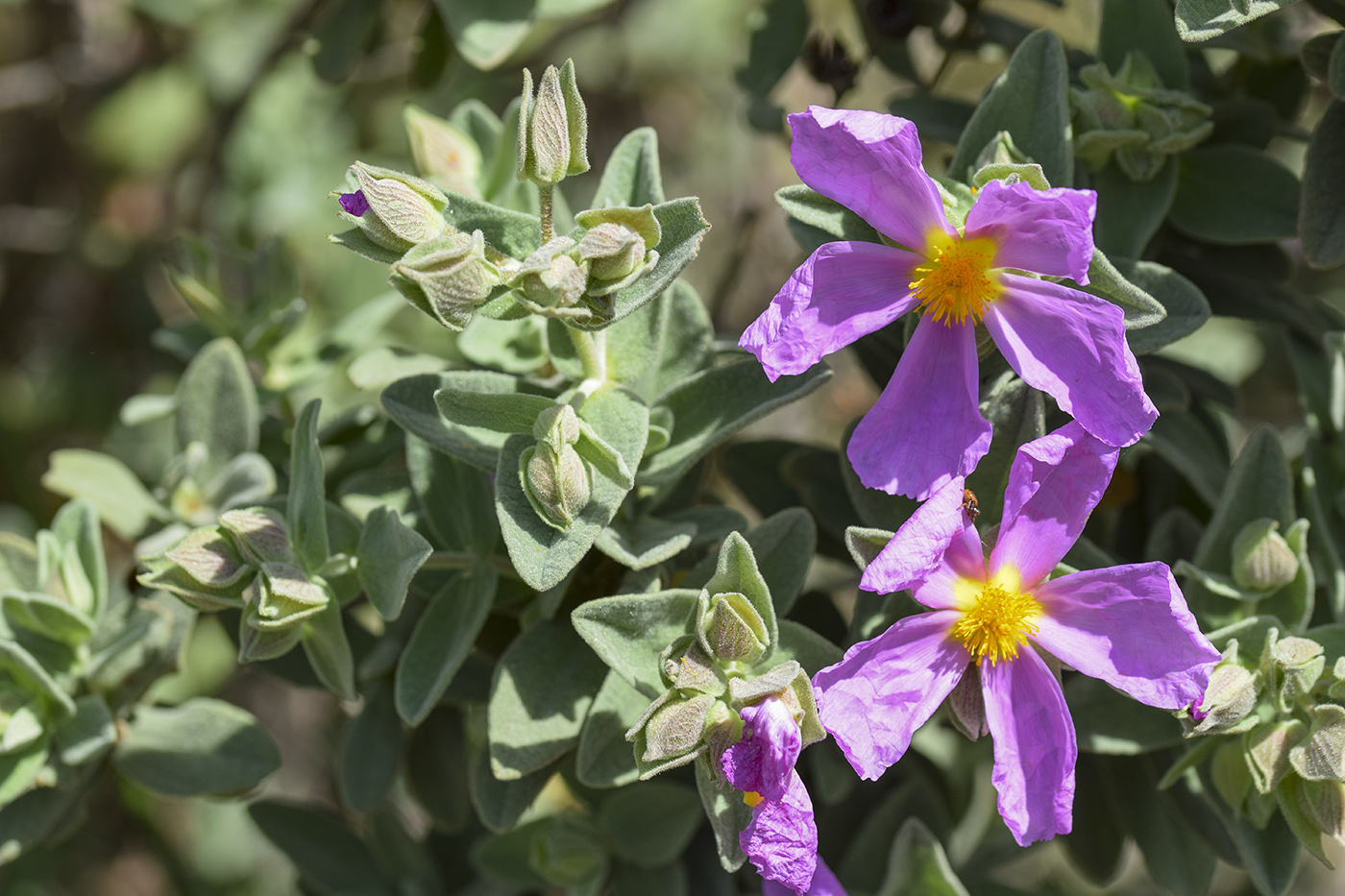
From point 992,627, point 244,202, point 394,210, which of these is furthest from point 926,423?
point 244,202

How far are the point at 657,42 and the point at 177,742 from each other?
3387mm

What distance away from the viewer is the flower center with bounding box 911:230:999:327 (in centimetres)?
166

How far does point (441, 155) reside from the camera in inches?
87.4

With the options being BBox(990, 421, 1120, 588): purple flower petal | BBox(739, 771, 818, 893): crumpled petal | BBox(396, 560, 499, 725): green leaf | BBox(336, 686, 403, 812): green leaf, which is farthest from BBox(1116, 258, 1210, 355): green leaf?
BBox(336, 686, 403, 812): green leaf

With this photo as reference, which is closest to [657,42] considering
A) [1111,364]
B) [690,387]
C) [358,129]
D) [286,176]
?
[358,129]

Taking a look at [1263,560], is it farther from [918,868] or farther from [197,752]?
[197,752]

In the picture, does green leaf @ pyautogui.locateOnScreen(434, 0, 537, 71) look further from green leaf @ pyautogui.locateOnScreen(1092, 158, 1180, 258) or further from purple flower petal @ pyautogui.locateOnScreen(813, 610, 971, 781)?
purple flower petal @ pyautogui.locateOnScreen(813, 610, 971, 781)

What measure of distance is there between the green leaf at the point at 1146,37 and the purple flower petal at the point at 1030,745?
3.52 ft

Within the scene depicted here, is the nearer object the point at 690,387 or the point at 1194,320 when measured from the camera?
the point at 1194,320

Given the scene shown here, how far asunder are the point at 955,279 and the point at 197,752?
1592 mm

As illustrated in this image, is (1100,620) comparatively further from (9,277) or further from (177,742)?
(9,277)

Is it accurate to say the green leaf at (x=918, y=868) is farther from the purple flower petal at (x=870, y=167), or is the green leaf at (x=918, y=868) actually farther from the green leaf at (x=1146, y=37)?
the green leaf at (x=1146, y=37)

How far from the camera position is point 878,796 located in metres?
2.51

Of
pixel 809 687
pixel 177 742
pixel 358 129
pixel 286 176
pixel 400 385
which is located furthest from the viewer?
pixel 358 129
